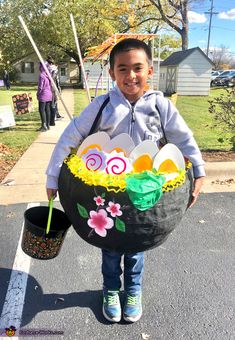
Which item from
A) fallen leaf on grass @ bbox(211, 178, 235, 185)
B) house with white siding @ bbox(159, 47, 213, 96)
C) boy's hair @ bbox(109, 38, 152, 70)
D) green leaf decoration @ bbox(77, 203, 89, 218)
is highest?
boy's hair @ bbox(109, 38, 152, 70)

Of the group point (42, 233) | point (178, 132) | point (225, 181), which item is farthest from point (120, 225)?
point (225, 181)

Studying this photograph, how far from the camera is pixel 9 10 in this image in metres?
37.8

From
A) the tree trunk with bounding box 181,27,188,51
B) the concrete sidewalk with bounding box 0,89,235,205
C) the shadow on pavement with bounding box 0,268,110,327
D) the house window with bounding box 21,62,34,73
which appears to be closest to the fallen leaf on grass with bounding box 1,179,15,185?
the concrete sidewalk with bounding box 0,89,235,205

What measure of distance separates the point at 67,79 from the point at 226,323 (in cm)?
4877

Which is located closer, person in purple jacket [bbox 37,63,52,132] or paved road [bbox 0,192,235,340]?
paved road [bbox 0,192,235,340]

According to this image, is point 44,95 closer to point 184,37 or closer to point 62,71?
point 184,37

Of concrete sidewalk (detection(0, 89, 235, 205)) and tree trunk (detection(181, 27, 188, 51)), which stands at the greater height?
tree trunk (detection(181, 27, 188, 51))

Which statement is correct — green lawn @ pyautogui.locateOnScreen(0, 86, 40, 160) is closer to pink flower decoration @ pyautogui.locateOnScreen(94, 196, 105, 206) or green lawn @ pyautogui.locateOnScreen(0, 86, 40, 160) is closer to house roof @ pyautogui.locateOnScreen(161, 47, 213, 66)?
pink flower decoration @ pyautogui.locateOnScreen(94, 196, 105, 206)

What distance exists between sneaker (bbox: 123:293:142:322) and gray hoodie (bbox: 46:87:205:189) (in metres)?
0.91

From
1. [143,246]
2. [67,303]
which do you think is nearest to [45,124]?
[67,303]

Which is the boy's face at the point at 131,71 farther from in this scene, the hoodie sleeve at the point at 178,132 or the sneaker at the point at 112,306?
the sneaker at the point at 112,306

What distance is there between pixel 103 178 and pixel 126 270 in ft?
3.03

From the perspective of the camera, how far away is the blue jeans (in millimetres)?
2369

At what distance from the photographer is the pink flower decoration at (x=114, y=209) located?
1756 millimetres
